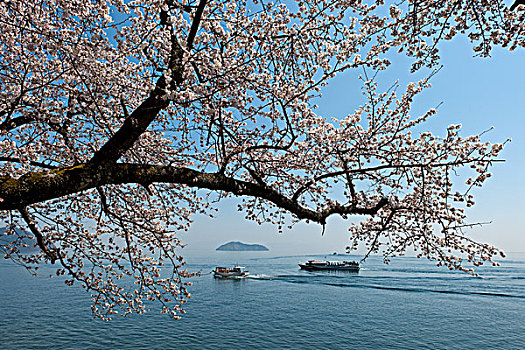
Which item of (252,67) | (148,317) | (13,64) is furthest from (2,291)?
(252,67)

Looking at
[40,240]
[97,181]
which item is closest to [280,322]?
[40,240]

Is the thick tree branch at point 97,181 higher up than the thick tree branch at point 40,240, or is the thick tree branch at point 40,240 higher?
the thick tree branch at point 97,181

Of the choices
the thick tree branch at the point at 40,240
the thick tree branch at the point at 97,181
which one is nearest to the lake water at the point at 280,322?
the thick tree branch at the point at 40,240

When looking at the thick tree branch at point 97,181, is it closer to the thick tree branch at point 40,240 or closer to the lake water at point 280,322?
the thick tree branch at point 40,240

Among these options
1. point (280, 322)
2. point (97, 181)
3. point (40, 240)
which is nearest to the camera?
point (97, 181)

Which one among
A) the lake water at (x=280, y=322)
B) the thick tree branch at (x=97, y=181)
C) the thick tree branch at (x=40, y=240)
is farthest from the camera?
the lake water at (x=280, y=322)

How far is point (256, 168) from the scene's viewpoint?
7047 millimetres

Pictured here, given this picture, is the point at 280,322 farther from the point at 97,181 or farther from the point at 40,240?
the point at 97,181

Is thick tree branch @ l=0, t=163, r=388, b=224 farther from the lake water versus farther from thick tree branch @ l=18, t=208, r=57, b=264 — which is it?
the lake water

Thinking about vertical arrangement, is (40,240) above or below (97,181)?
below

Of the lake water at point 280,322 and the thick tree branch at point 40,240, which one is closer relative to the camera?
the thick tree branch at point 40,240

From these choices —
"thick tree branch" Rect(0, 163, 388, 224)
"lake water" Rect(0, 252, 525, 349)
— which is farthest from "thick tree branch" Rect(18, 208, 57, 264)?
"lake water" Rect(0, 252, 525, 349)

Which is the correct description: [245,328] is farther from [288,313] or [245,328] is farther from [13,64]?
[13,64]

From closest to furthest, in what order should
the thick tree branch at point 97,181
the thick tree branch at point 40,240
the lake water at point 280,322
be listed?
the thick tree branch at point 97,181 < the thick tree branch at point 40,240 < the lake water at point 280,322
